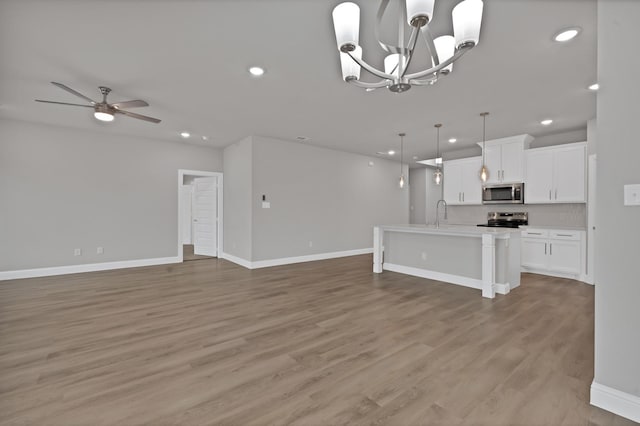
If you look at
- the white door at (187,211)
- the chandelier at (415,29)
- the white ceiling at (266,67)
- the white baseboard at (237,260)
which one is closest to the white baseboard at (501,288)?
the white ceiling at (266,67)

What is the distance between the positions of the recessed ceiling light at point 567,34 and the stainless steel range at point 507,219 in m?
4.33

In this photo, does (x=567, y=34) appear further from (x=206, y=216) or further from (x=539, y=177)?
(x=206, y=216)

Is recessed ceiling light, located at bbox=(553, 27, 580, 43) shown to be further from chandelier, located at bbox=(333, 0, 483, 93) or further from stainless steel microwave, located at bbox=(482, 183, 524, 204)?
stainless steel microwave, located at bbox=(482, 183, 524, 204)

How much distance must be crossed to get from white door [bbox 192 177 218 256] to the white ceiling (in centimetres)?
218

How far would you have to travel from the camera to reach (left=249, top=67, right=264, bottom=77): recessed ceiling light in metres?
3.18

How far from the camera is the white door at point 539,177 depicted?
541 centimetres

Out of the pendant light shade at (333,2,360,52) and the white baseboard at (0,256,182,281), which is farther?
the white baseboard at (0,256,182,281)

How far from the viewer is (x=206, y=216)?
297 inches

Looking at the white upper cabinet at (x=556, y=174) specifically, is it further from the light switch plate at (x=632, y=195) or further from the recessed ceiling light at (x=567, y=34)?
the light switch plate at (x=632, y=195)

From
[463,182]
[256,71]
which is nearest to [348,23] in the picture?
[256,71]

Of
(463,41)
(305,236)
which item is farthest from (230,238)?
(463,41)

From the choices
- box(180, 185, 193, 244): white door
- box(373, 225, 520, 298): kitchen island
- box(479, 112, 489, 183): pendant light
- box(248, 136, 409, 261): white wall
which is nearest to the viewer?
box(373, 225, 520, 298): kitchen island

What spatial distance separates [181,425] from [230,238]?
547 cm

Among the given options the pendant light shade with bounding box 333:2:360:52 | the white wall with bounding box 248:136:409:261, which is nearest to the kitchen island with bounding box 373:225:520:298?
the white wall with bounding box 248:136:409:261
